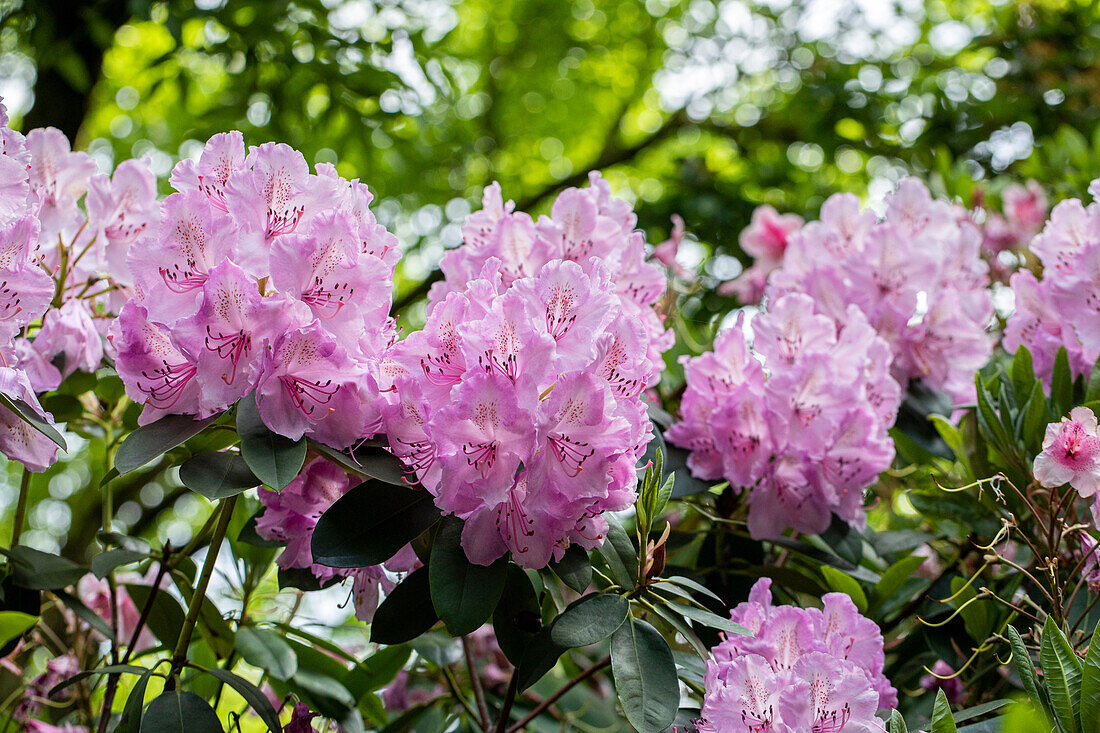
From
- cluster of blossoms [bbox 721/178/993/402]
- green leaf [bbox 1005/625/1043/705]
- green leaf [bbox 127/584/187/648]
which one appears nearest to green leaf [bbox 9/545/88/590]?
green leaf [bbox 127/584/187/648]

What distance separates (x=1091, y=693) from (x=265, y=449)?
75 centimetres

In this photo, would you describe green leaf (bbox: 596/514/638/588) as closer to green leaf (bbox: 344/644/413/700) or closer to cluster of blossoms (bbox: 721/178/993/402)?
green leaf (bbox: 344/644/413/700)

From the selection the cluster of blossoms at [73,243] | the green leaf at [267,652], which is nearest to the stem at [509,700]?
the green leaf at [267,652]

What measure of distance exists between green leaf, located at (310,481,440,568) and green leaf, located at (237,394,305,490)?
0.08 metres

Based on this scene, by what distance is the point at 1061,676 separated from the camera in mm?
809

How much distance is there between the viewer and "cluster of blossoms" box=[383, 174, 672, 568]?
0.81 metres

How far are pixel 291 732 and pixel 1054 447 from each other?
2.93 ft

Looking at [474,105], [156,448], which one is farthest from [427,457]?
[474,105]

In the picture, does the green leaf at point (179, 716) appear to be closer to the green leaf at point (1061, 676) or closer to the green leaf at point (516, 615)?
the green leaf at point (516, 615)

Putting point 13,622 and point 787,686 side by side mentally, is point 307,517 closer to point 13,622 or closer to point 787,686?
point 13,622

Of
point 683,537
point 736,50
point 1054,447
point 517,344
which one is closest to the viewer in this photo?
point 517,344

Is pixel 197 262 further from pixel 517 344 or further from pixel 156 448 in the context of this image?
pixel 517 344

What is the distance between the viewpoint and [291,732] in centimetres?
104

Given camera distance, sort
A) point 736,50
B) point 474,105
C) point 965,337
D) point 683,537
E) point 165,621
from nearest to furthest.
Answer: point 165,621
point 683,537
point 965,337
point 736,50
point 474,105
